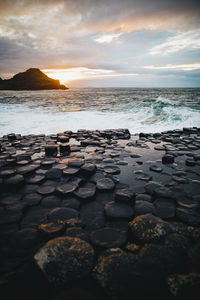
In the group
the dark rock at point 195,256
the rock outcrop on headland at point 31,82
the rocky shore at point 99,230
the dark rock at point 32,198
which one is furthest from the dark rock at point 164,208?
the rock outcrop on headland at point 31,82

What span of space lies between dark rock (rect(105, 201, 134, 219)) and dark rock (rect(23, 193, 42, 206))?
1.05m

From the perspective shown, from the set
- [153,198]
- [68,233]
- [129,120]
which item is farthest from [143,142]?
[129,120]

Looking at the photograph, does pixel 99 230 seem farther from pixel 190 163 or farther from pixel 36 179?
pixel 190 163

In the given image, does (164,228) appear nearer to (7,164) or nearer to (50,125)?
(7,164)

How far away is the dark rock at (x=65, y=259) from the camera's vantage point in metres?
1.30

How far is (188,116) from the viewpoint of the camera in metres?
10.6

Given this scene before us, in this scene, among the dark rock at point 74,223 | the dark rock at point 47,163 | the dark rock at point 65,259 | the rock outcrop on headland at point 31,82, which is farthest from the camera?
the rock outcrop on headland at point 31,82

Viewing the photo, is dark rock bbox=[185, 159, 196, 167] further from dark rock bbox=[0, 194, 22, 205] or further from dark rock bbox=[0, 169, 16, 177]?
dark rock bbox=[0, 169, 16, 177]

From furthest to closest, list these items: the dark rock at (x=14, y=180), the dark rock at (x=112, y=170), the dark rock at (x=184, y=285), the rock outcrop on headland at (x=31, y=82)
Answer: the rock outcrop on headland at (x=31, y=82), the dark rock at (x=112, y=170), the dark rock at (x=14, y=180), the dark rock at (x=184, y=285)

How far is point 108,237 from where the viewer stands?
67.2 inches

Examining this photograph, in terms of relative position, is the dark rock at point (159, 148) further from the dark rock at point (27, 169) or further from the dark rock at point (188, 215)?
the dark rock at point (27, 169)

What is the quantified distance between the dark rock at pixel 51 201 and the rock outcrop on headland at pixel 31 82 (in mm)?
134352

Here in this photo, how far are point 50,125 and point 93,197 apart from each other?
302 inches

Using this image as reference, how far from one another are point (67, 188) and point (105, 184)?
2.11 ft
